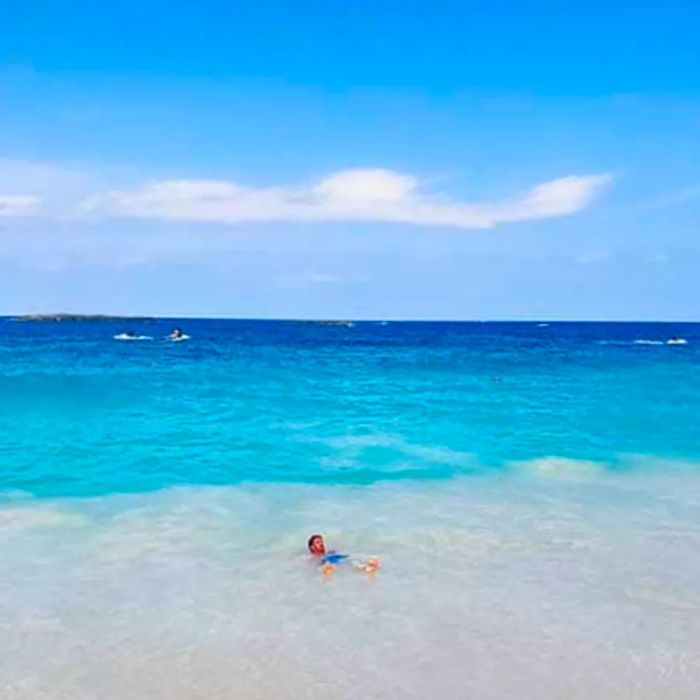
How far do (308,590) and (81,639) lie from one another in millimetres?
2818

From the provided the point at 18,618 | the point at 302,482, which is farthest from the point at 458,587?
the point at 302,482

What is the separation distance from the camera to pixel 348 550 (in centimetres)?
1137

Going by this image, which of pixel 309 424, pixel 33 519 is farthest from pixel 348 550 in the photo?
pixel 309 424

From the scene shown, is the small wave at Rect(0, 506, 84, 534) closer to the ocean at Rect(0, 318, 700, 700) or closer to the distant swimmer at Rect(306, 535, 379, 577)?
the ocean at Rect(0, 318, 700, 700)

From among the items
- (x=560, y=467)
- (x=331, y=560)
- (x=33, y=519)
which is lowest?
(x=33, y=519)

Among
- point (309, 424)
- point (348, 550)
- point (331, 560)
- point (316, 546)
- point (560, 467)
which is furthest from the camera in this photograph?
point (309, 424)

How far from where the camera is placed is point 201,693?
7.28m

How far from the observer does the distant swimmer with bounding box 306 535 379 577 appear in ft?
34.5

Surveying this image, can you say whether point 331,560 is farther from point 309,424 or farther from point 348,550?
point 309,424

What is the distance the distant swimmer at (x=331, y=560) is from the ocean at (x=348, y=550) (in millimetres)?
205

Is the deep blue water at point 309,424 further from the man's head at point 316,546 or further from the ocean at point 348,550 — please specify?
the man's head at point 316,546

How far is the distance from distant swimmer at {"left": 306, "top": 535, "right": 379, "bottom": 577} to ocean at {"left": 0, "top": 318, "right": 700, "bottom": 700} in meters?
0.21

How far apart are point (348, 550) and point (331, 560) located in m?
0.64

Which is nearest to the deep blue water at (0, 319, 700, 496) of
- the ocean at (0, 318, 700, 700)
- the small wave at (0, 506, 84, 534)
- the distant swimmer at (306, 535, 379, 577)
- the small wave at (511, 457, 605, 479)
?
the ocean at (0, 318, 700, 700)
